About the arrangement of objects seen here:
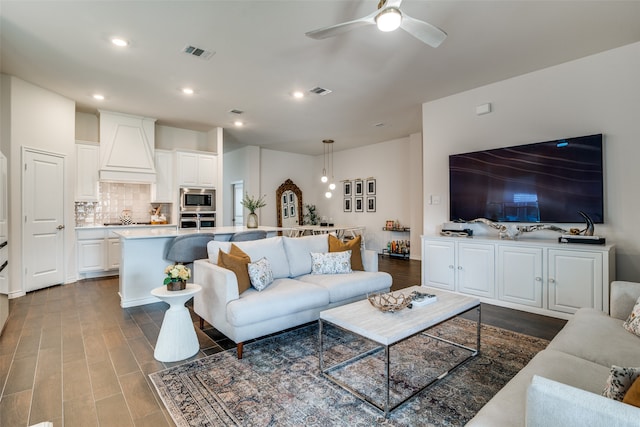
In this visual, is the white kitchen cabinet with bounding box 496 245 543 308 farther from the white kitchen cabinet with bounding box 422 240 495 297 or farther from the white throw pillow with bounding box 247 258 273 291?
the white throw pillow with bounding box 247 258 273 291

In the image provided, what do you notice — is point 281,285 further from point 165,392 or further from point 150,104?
point 150,104

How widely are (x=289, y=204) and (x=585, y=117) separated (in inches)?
273

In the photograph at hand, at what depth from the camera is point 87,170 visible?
17.6 feet

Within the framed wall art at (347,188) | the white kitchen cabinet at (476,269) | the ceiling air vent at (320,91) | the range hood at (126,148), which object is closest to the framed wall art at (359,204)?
the framed wall art at (347,188)

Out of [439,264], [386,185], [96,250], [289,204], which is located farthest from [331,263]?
[289,204]

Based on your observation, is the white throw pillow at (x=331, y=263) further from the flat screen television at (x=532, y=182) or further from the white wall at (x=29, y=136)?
the white wall at (x=29, y=136)

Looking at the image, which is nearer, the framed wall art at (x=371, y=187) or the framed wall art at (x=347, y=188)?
the framed wall art at (x=371, y=187)

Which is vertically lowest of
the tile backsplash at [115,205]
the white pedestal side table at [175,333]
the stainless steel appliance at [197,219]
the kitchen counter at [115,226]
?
the white pedestal side table at [175,333]

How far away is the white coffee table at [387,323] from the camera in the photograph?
1.88m

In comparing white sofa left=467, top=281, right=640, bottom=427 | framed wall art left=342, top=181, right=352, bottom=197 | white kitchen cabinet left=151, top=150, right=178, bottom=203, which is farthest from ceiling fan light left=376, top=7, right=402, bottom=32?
framed wall art left=342, top=181, right=352, bottom=197

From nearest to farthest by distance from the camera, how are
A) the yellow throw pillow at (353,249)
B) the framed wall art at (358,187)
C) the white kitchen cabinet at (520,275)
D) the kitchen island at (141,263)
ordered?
the white kitchen cabinet at (520,275) < the yellow throw pillow at (353,249) < the kitchen island at (141,263) < the framed wall art at (358,187)

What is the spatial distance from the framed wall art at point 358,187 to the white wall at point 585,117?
4.06 m

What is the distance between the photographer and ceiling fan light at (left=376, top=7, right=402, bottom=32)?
2.03 metres

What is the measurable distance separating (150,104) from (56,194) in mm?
2010
